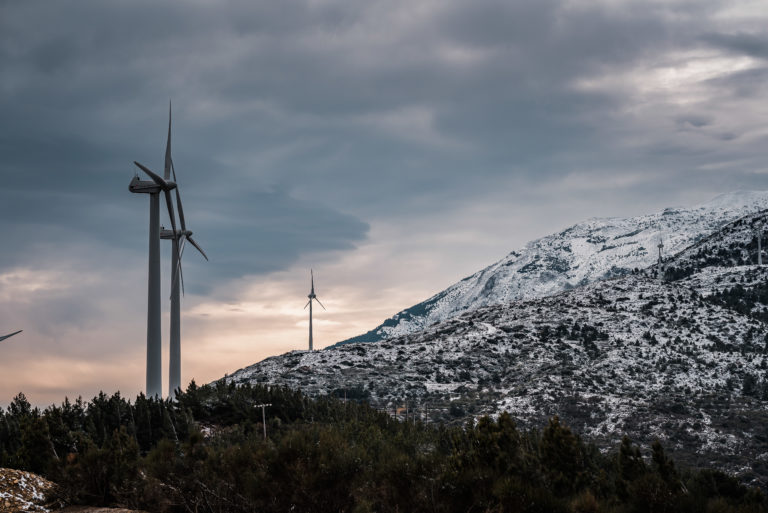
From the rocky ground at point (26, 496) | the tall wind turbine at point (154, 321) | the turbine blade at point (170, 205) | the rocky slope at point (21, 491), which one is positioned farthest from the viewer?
the turbine blade at point (170, 205)

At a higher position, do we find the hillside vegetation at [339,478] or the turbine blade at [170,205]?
the turbine blade at [170,205]

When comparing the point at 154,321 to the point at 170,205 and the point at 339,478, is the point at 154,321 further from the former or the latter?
the point at 339,478

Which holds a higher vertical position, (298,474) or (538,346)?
(538,346)

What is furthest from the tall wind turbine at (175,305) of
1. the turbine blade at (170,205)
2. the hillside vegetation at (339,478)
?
the hillside vegetation at (339,478)

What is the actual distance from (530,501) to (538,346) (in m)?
138

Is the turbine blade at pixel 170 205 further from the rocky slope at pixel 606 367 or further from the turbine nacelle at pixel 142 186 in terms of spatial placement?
the rocky slope at pixel 606 367

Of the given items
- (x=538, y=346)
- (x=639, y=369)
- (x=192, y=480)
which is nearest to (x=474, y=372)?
(x=538, y=346)

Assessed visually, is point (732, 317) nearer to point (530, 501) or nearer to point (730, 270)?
point (730, 270)

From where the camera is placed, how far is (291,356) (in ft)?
500

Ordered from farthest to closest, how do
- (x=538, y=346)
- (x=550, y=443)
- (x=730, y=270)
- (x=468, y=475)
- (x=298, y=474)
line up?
(x=730, y=270), (x=538, y=346), (x=550, y=443), (x=298, y=474), (x=468, y=475)

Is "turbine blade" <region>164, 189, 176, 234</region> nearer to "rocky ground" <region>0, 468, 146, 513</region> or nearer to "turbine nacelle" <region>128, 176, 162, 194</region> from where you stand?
"turbine nacelle" <region>128, 176, 162, 194</region>

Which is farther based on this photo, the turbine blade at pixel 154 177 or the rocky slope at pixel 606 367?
the rocky slope at pixel 606 367

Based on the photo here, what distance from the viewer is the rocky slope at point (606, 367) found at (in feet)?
317

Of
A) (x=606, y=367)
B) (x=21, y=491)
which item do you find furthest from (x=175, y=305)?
(x=606, y=367)
